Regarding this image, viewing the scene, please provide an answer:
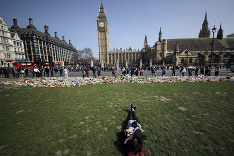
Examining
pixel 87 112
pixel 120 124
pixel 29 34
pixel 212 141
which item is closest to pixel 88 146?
pixel 120 124

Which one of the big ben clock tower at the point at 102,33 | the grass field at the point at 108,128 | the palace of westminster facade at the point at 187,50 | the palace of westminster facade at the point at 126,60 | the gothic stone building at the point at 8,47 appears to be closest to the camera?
the grass field at the point at 108,128

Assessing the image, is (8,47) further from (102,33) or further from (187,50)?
(187,50)

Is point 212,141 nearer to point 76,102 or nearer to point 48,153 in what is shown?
point 48,153

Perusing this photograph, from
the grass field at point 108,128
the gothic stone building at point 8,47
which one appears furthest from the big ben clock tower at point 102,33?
the grass field at point 108,128

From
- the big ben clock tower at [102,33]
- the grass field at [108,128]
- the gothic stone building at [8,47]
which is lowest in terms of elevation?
the grass field at [108,128]

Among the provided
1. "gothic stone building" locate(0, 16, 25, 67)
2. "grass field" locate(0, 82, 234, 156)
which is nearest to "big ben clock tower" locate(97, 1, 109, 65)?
"gothic stone building" locate(0, 16, 25, 67)

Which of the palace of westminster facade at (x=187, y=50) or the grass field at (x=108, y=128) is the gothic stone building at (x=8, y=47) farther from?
the grass field at (x=108, y=128)

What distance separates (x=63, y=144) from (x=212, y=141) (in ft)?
15.6

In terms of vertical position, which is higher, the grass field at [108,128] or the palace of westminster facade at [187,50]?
the palace of westminster facade at [187,50]

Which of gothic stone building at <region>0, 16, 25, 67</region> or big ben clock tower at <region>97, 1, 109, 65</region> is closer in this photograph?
gothic stone building at <region>0, 16, 25, 67</region>

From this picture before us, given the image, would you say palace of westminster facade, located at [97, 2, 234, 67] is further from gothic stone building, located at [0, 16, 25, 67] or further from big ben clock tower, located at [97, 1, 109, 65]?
gothic stone building, located at [0, 16, 25, 67]

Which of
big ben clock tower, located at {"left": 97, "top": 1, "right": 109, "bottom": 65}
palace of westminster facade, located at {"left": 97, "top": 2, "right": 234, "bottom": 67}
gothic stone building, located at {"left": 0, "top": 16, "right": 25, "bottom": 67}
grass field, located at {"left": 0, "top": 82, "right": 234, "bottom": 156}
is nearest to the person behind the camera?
grass field, located at {"left": 0, "top": 82, "right": 234, "bottom": 156}

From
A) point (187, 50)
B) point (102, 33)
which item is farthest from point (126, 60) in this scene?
point (102, 33)

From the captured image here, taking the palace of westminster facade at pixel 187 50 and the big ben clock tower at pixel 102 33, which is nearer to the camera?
the palace of westminster facade at pixel 187 50
